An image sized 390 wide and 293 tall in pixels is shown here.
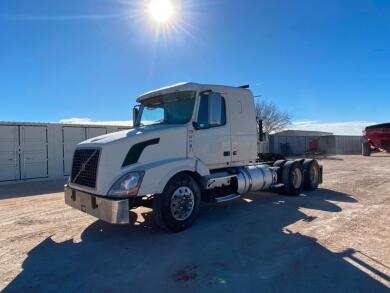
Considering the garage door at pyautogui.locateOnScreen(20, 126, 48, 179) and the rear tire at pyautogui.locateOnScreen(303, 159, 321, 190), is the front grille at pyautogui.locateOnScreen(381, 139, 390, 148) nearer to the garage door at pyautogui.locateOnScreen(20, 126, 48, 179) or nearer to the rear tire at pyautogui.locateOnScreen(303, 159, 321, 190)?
the rear tire at pyautogui.locateOnScreen(303, 159, 321, 190)

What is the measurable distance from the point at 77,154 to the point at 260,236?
11.8 ft

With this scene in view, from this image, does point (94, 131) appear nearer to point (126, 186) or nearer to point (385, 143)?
point (126, 186)

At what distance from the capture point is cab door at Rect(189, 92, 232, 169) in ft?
21.3

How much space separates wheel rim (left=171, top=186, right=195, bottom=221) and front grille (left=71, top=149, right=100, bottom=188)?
1.41m

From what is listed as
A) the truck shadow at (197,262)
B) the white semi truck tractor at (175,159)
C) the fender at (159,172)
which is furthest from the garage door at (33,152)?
the fender at (159,172)

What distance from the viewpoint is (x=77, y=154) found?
603cm

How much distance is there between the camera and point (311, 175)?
10.4 meters

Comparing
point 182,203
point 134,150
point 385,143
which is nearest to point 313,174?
point 182,203

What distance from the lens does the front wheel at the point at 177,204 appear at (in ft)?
18.3

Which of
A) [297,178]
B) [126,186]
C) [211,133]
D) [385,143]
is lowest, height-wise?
[297,178]

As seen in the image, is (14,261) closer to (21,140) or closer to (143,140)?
(143,140)

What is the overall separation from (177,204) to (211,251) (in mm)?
1251

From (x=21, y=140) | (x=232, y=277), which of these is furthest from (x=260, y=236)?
(x=21, y=140)

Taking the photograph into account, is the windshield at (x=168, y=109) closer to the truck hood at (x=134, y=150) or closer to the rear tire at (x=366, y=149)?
the truck hood at (x=134, y=150)
